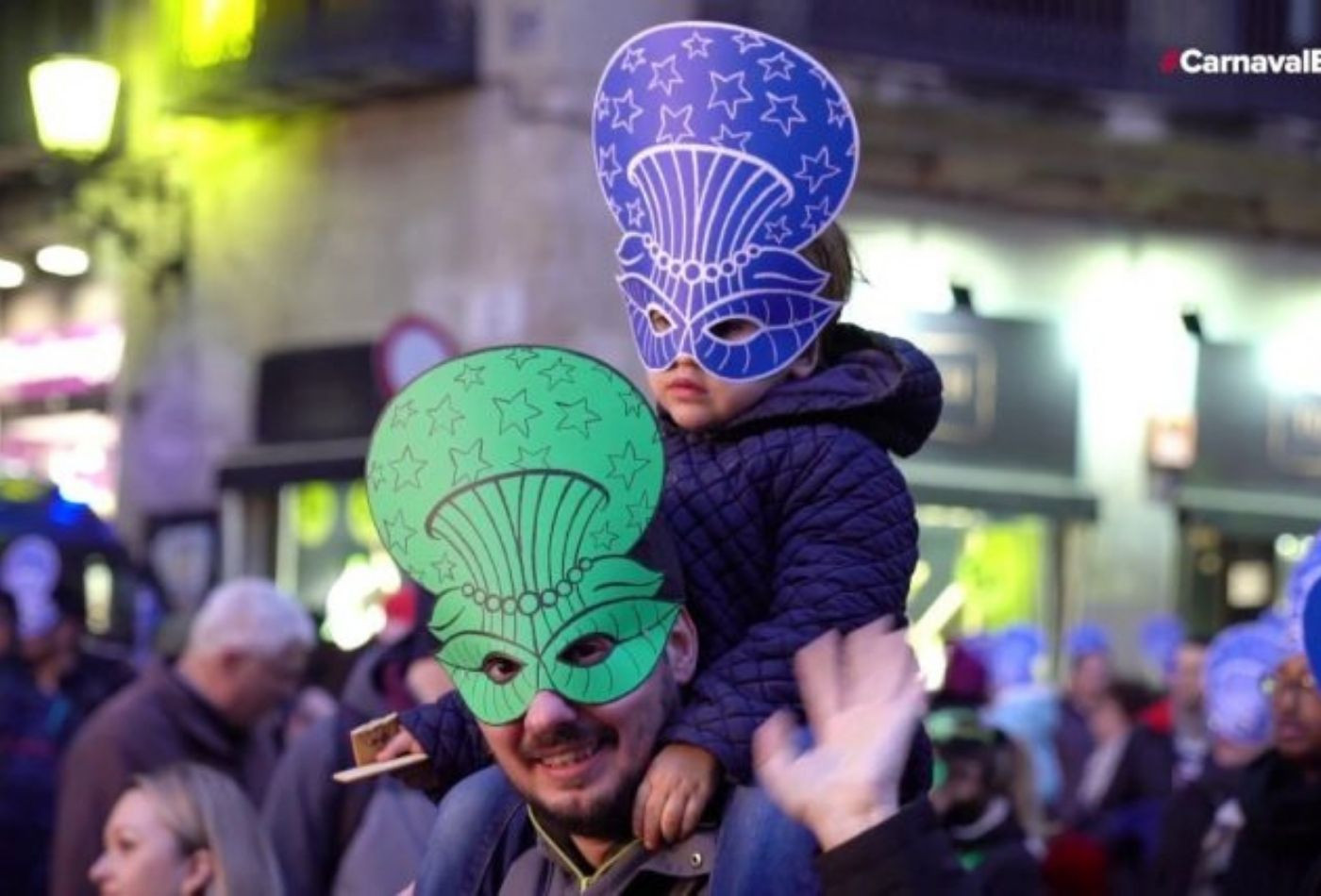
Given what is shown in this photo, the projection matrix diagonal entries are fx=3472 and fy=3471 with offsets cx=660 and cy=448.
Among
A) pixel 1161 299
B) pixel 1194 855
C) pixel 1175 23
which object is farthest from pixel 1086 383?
pixel 1194 855

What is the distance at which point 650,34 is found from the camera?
13.3 ft

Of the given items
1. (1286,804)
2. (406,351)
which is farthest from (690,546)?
(406,351)

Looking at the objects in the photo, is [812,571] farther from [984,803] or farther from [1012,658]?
[1012,658]

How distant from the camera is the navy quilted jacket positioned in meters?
3.85

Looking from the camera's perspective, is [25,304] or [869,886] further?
[25,304]

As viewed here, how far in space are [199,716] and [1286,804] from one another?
8.65 feet

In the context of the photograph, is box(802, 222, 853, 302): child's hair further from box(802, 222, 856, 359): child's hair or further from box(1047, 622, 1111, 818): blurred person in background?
box(1047, 622, 1111, 818): blurred person in background

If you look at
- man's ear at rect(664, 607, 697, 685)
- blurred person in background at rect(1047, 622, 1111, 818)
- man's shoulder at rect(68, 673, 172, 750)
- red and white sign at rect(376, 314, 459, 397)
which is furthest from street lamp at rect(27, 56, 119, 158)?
man's ear at rect(664, 607, 697, 685)

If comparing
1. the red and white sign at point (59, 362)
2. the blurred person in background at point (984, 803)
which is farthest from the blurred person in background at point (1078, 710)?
the red and white sign at point (59, 362)

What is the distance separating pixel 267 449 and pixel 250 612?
12.8m

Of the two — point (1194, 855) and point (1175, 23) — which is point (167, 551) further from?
point (1194, 855)

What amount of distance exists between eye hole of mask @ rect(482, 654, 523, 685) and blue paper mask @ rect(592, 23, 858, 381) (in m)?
0.49

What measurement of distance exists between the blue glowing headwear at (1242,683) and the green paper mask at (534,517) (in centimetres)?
533

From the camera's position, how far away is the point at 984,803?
9109 millimetres
